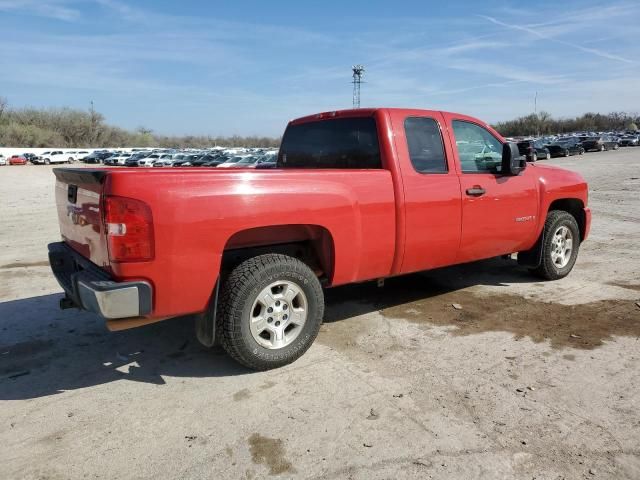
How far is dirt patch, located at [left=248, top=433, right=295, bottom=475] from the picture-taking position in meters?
2.68

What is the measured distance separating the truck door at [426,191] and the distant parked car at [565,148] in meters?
46.8

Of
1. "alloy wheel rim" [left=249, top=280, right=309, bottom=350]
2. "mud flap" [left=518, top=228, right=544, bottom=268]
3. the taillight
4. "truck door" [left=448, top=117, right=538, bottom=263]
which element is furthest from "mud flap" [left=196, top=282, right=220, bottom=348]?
"mud flap" [left=518, top=228, right=544, bottom=268]

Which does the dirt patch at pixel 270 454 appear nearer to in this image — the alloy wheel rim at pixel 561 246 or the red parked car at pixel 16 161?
the alloy wheel rim at pixel 561 246

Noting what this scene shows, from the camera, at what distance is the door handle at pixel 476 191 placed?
4859 millimetres

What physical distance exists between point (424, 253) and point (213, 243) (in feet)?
6.82

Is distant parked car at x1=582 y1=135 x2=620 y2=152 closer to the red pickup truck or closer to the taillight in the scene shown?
the red pickup truck

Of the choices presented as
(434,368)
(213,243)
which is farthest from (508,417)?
(213,243)

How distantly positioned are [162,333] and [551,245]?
446 centimetres

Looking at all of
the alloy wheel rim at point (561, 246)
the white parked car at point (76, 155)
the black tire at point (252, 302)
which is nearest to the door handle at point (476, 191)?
the alloy wheel rim at point (561, 246)

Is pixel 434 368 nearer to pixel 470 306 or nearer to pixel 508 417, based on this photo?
pixel 508 417

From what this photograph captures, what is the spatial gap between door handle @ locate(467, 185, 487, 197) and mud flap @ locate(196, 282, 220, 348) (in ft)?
8.73

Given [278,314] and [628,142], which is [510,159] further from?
[628,142]

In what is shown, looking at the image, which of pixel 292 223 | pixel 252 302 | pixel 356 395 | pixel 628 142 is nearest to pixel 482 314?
pixel 356 395

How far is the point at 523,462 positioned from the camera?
2.68 metres
